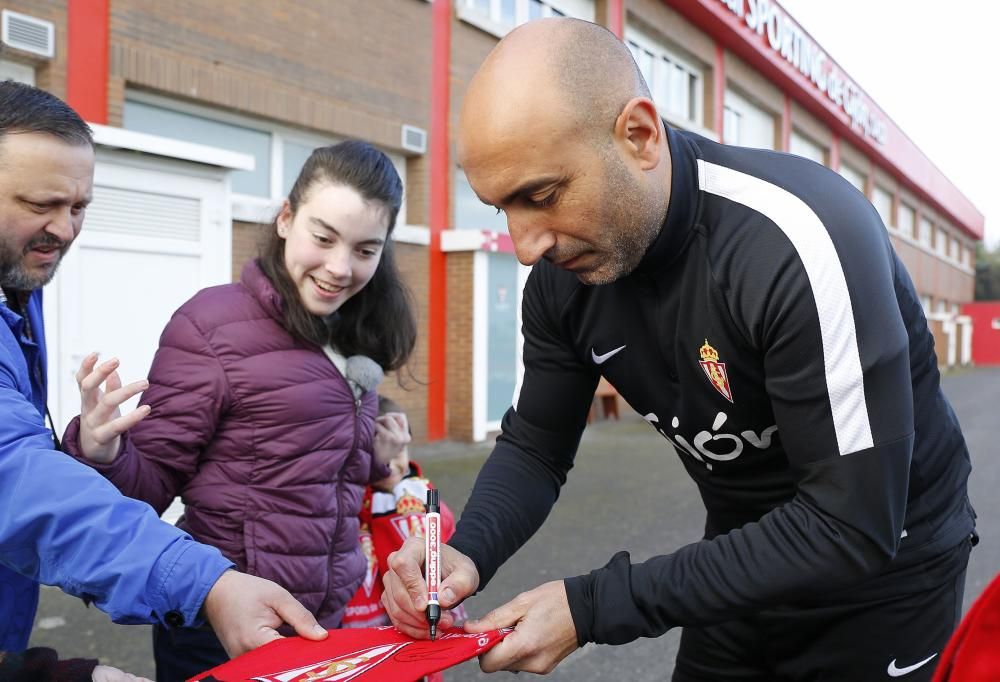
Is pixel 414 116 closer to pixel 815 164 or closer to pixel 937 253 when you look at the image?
pixel 815 164

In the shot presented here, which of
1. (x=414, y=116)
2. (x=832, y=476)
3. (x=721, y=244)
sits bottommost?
(x=832, y=476)

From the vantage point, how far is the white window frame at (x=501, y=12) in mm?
10875

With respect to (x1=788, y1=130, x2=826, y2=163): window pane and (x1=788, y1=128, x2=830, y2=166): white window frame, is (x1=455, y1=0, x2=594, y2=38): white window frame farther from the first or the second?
(x1=788, y1=130, x2=826, y2=163): window pane

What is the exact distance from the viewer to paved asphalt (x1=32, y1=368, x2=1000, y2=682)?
13.0 feet

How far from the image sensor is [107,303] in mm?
6504

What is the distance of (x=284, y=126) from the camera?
29.3 feet

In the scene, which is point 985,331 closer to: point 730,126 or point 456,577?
point 730,126

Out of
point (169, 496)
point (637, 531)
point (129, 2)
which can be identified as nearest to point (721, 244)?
point (169, 496)

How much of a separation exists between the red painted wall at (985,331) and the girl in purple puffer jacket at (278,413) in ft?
150

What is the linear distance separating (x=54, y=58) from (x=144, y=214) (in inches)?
56.5

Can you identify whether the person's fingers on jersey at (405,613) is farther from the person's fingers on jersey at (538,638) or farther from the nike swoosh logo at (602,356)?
the nike swoosh logo at (602,356)

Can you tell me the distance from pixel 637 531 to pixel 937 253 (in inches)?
1394
